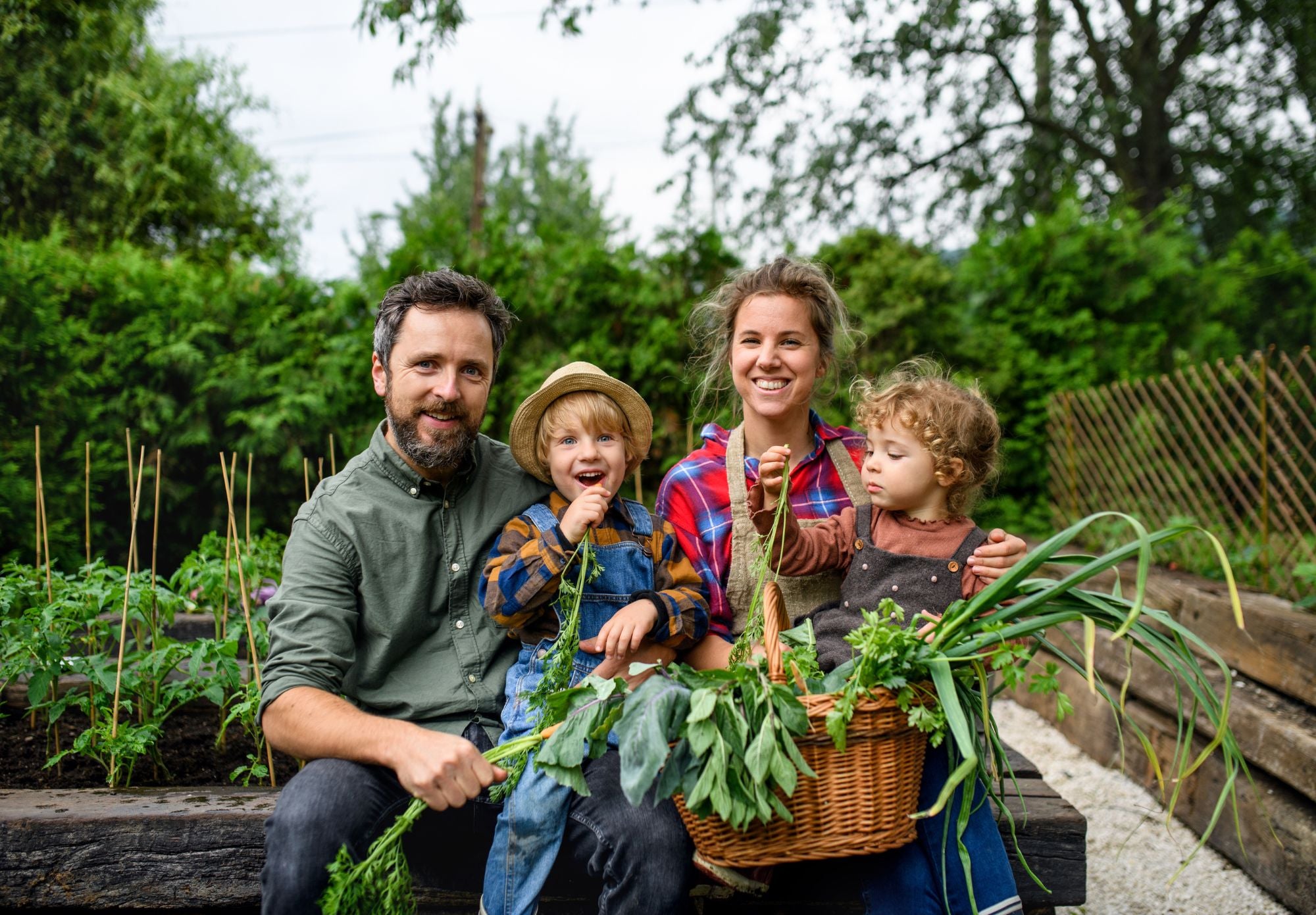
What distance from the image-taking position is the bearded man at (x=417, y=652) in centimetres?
196

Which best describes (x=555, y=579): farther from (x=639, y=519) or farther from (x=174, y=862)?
(x=174, y=862)

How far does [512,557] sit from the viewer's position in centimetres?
227

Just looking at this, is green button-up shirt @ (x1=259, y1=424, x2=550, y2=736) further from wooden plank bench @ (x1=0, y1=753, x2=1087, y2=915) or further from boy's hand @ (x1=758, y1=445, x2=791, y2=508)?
boy's hand @ (x1=758, y1=445, x2=791, y2=508)

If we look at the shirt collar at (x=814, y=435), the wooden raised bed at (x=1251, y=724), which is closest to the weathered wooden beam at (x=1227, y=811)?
the wooden raised bed at (x=1251, y=724)

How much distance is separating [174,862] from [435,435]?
4.24 feet

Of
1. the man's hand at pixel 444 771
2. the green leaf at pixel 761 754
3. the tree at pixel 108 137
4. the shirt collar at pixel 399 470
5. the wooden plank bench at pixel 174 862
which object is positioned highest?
the tree at pixel 108 137

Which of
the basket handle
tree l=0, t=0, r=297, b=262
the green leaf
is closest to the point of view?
the green leaf

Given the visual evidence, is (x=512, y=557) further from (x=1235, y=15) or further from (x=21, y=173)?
(x=21, y=173)

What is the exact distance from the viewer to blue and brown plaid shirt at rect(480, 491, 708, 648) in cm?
221

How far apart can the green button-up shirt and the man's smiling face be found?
111 mm

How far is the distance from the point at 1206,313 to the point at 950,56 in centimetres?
606

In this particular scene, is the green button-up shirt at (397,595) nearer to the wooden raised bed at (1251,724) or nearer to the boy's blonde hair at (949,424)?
the boy's blonde hair at (949,424)

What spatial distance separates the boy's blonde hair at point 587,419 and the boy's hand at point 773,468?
0.42 metres

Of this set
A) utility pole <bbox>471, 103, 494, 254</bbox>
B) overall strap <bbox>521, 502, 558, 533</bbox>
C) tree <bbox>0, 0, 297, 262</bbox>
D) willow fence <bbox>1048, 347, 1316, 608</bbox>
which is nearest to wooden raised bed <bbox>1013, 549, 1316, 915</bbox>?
willow fence <bbox>1048, 347, 1316, 608</bbox>
